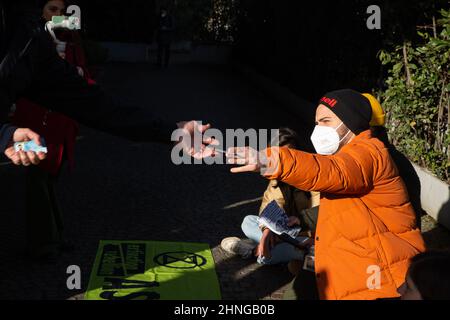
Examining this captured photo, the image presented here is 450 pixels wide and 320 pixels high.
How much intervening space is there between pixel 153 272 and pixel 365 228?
2.29 metres

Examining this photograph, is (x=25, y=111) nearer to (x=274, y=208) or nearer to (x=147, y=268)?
(x=147, y=268)

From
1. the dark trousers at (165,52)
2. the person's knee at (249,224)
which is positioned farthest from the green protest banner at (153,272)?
the dark trousers at (165,52)

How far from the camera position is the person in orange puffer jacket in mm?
3092

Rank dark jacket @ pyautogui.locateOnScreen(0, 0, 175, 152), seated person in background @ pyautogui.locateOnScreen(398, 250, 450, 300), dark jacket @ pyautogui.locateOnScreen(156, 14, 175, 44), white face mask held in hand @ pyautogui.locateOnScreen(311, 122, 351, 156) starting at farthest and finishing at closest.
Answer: dark jacket @ pyautogui.locateOnScreen(156, 14, 175, 44), white face mask held in hand @ pyautogui.locateOnScreen(311, 122, 351, 156), dark jacket @ pyautogui.locateOnScreen(0, 0, 175, 152), seated person in background @ pyautogui.locateOnScreen(398, 250, 450, 300)

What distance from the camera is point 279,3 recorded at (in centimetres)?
1603

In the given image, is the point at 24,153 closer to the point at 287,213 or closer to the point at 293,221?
the point at 293,221

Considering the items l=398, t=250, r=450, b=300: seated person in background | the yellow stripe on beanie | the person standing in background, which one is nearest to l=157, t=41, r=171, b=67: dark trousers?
the person standing in background

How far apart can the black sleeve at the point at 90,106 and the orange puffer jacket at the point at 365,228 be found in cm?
78

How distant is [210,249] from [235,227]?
690 mm

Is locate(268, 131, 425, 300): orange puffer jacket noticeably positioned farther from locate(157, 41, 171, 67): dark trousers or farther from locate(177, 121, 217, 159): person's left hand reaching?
locate(157, 41, 171, 67): dark trousers

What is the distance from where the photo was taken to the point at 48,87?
3127 mm

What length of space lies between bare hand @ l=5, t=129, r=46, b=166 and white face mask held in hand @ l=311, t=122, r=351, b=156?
1.54 metres

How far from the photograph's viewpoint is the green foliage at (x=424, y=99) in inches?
284
